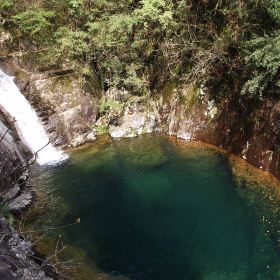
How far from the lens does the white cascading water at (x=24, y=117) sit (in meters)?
17.8

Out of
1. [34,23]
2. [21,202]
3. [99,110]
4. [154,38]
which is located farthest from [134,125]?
[34,23]

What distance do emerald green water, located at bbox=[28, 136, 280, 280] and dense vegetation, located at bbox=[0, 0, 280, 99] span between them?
11.8 feet

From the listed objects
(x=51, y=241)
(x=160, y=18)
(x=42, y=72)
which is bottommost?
(x=51, y=241)

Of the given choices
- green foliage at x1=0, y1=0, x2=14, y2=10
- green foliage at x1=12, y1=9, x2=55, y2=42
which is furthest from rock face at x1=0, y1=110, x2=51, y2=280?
green foliage at x1=0, y1=0, x2=14, y2=10

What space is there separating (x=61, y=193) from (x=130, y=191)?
2534 millimetres

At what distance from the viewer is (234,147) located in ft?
51.2

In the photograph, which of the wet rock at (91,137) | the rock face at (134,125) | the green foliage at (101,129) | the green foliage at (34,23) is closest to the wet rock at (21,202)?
the wet rock at (91,137)

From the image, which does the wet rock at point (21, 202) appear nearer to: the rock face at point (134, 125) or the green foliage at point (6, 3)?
the rock face at point (134, 125)

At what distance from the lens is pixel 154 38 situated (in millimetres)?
19172

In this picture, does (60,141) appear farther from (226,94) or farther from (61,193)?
(226,94)

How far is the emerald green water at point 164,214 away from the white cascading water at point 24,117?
202 centimetres

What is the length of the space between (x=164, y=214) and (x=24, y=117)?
356 inches

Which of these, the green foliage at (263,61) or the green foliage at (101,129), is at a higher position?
the green foliage at (263,61)

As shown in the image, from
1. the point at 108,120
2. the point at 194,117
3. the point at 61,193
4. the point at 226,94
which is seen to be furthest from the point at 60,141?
the point at 226,94
